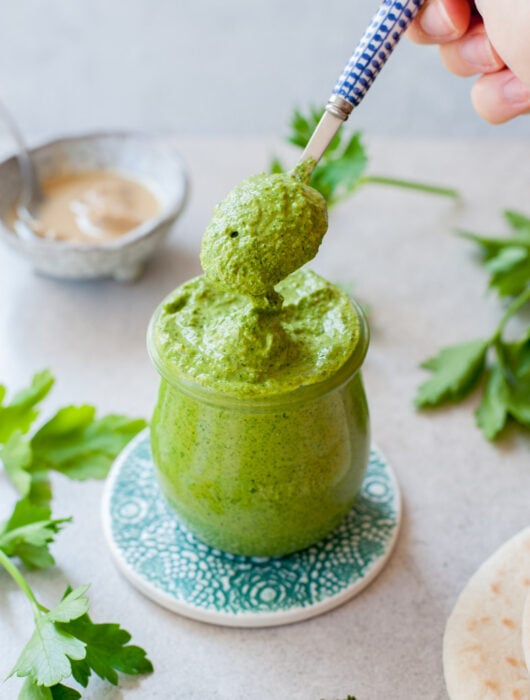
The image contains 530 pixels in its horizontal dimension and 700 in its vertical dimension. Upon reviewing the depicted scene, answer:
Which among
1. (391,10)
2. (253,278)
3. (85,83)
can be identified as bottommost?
(85,83)

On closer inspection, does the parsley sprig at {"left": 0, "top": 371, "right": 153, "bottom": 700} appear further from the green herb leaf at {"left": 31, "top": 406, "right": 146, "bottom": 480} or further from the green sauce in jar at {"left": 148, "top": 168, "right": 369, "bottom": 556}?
the green sauce in jar at {"left": 148, "top": 168, "right": 369, "bottom": 556}

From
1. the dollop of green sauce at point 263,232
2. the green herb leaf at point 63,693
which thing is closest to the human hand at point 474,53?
the dollop of green sauce at point 263,232

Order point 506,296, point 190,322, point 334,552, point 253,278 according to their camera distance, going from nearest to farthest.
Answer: point 253,278
point 190,322
point 334,552
point 506,296

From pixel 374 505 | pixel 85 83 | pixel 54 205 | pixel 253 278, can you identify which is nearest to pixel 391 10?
pixel 253 278

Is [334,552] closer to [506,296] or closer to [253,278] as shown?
[253,278]

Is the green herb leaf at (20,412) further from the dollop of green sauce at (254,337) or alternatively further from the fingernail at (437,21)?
the fingernail at (437,21)

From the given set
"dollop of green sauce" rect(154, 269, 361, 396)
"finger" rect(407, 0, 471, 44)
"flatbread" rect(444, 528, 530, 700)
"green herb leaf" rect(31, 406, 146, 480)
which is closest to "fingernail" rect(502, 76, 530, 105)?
"finger" rect(407, 0, 471, 44)

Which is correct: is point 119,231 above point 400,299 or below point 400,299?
above
